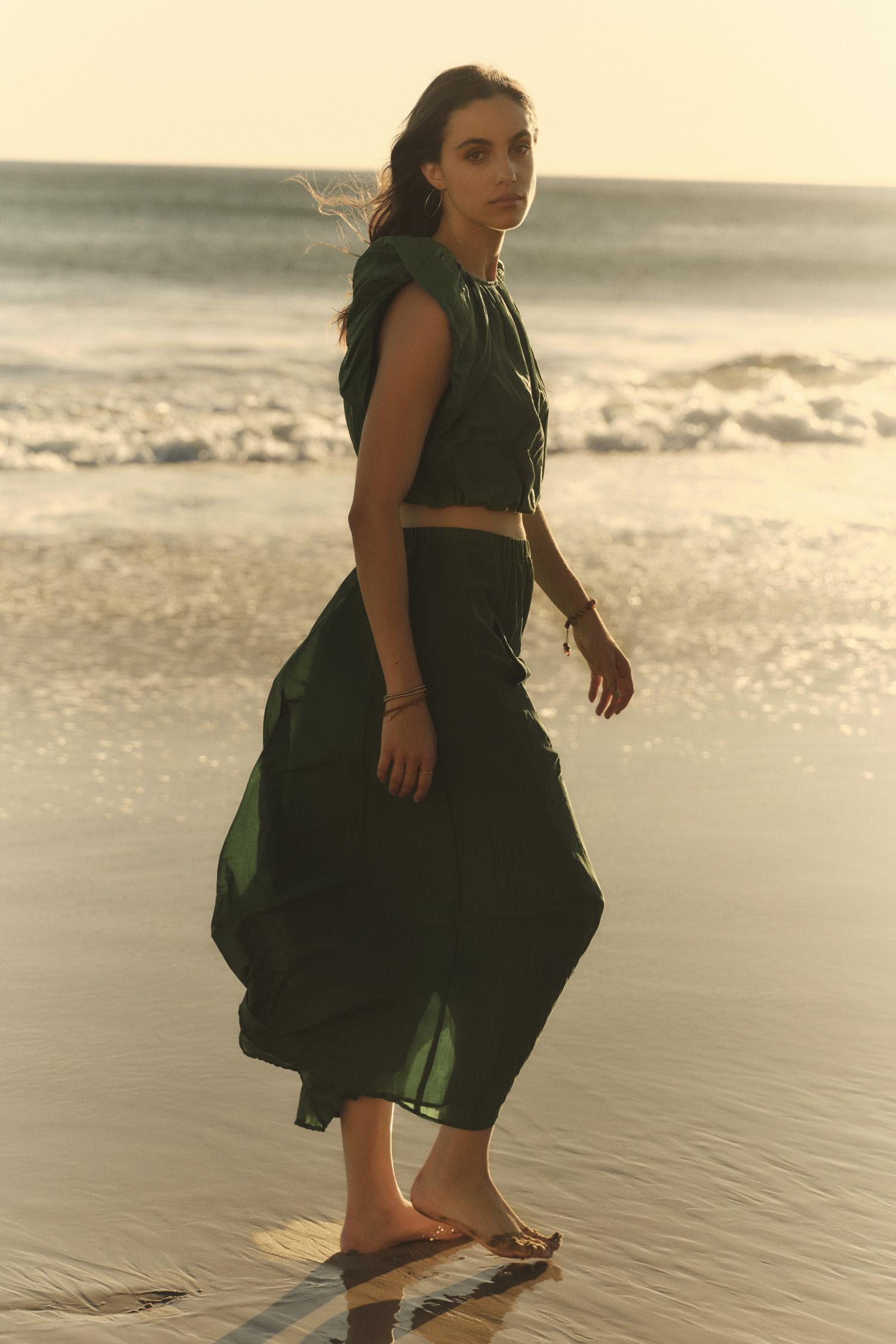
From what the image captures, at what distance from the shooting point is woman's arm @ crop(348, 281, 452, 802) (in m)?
2.25

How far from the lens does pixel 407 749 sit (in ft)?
7.54

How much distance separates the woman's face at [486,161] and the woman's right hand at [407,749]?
2.36 ft

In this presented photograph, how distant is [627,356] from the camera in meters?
23.9

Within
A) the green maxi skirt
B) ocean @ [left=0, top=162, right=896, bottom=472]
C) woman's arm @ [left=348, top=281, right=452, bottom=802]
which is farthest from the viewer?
ocean @ [left=0, top=162, right=896, bottom=472]

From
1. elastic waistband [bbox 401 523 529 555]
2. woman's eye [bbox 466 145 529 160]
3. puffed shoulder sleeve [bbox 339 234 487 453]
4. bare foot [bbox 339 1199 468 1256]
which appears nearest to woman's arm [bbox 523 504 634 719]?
elastic waistband [bbox 401 523 529 555]

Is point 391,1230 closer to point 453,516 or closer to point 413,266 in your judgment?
point 453,516

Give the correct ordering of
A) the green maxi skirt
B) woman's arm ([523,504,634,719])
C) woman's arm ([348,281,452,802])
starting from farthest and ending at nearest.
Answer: woman's arm ([523,504,634,719])
the green maxi skirt
woman's arm ([348,281,452,802])

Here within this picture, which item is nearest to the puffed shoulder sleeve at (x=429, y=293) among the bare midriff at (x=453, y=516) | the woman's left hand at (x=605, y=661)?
the bare midriff at (x=453, y=516)

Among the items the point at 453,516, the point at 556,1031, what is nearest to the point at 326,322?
the point at 556,1031

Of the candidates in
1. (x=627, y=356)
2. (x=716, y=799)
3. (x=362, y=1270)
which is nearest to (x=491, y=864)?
(x=362, y=1270)

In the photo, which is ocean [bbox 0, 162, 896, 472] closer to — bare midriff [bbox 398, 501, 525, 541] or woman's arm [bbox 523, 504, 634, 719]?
bare midriff [bbox 398, 501, 525, 541]

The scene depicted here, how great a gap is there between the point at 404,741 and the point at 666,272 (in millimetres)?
40202

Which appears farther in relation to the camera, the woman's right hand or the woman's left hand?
the woman's left hand

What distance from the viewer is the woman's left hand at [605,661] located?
2.74 metres
